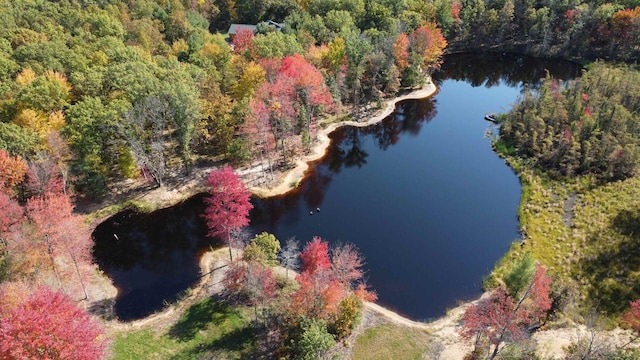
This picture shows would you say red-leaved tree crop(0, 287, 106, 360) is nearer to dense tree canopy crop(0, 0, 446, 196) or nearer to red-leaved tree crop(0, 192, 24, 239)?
red-leaved tree crop(0, 192, 24, 239)

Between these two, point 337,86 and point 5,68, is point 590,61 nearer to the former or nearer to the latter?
point 337,86

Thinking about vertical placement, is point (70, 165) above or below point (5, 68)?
below

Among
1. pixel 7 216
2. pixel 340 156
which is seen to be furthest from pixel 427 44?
pixel 7 216

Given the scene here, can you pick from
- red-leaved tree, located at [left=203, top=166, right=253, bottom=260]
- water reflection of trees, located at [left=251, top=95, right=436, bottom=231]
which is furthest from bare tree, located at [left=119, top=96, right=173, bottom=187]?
red-leaved tree, located at [left=203, top=166, right=253, bottom=260]

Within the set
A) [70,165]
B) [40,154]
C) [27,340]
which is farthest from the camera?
[70,165]

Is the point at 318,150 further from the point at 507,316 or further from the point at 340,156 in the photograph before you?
the point at 507,316

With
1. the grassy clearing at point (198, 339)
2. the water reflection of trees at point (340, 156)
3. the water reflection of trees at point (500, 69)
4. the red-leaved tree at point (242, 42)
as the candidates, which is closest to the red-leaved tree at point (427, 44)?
the water reflection of trees at point (500, 69)

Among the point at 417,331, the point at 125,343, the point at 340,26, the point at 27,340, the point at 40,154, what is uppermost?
the point at 340,26

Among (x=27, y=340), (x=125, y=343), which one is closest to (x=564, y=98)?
(x=125, y=343)
